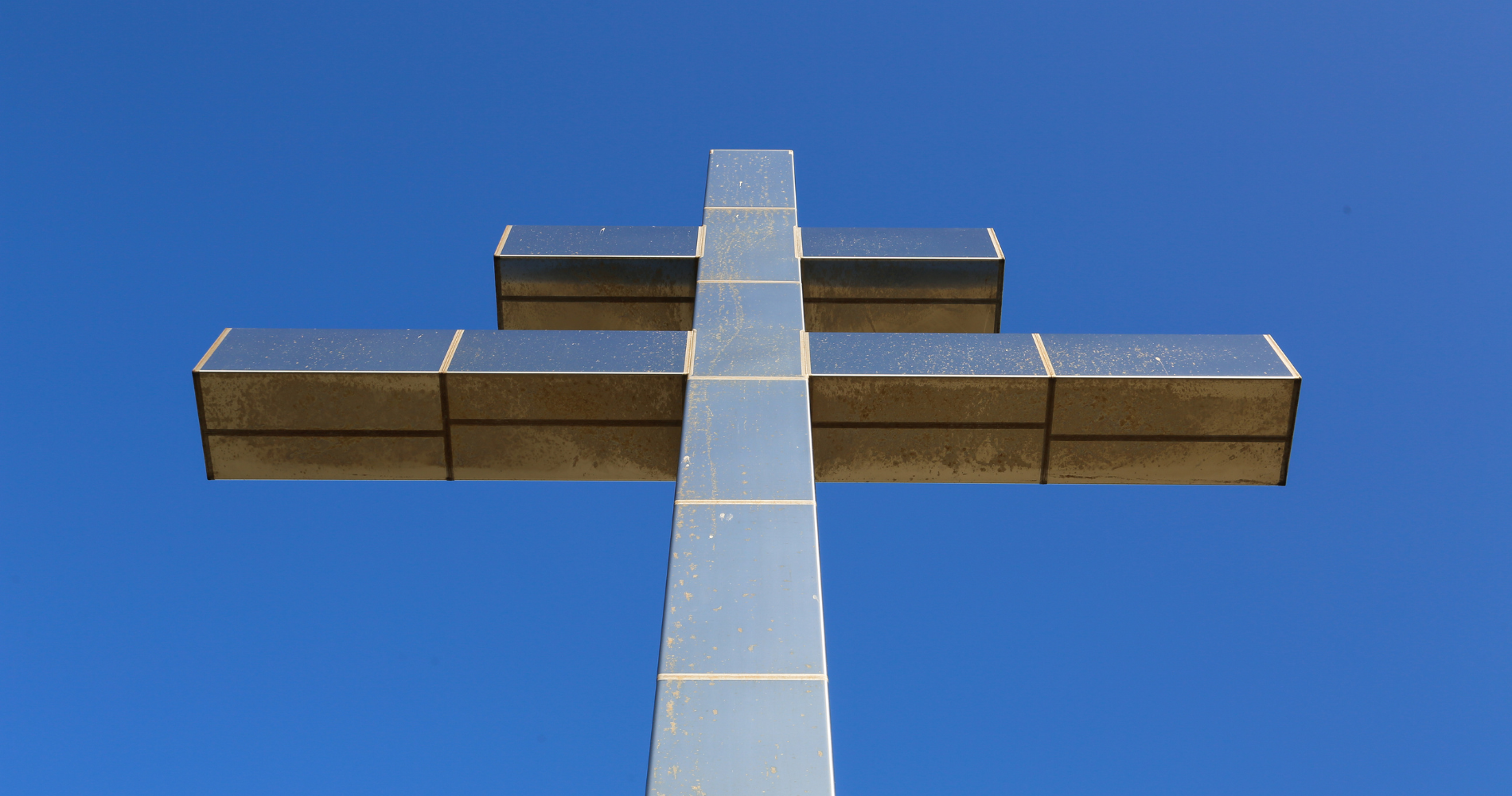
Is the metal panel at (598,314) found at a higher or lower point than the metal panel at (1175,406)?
lower

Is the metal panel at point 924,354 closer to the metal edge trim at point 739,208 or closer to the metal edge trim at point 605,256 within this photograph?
the metal edge trim at point 605,256

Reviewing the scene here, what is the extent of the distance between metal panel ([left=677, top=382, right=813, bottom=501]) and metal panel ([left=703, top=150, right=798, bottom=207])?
317 centimetres

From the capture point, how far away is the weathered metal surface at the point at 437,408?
20.3 feet

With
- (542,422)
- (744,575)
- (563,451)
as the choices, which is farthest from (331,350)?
(744,575)

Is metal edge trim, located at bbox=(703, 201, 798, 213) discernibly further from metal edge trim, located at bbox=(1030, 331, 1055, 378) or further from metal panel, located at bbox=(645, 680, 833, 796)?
metal panel, located at bbox=(645, 680, 833, 796)

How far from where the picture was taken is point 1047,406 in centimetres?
623

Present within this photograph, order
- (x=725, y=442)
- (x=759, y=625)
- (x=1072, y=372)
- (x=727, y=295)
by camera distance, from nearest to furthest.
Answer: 1. (x=759, y=625)
2. (x=725, y=442)
3. (x=1072, y=372)
4. (x=727, y=295)

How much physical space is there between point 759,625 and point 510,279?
4.56 meters

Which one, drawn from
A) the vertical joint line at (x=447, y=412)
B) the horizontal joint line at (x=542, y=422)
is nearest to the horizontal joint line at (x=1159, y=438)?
the horizontal joint line at (x=542, y=422)

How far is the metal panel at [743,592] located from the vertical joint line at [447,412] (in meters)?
1.67

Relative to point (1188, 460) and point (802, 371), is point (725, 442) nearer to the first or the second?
point (802, 371)

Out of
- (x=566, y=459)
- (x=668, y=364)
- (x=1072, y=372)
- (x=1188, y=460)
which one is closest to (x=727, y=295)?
(x=668, y=364)

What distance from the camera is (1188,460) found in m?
6.38

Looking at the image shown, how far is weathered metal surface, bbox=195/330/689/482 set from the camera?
6195 millimetres
